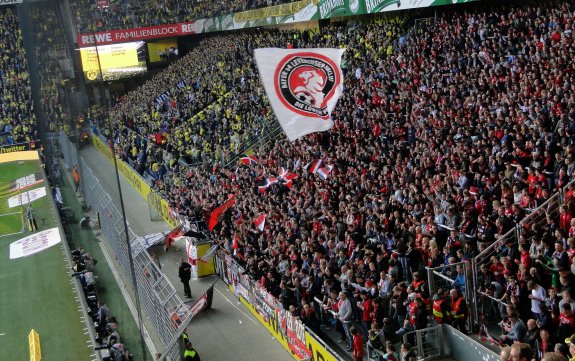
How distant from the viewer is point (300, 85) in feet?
46.7

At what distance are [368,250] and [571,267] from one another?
417 cm

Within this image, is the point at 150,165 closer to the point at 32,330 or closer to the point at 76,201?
the point at 32,330

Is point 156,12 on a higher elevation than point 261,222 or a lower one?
higher

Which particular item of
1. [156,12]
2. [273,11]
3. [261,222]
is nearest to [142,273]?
[261,222]

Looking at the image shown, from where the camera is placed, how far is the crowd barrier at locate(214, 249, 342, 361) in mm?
12609

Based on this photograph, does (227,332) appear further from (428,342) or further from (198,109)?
(198,109)

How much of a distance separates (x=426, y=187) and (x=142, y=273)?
6540 mm

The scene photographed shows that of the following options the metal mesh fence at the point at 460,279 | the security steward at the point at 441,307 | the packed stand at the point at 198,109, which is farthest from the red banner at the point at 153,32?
the security steward at the point at 441,307

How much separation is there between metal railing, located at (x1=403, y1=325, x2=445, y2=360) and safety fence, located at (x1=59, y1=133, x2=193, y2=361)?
3.99 metres

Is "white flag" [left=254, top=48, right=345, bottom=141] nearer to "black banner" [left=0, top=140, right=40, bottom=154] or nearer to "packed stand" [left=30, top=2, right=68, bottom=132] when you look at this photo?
"packed stand" [left=30, top=2, right=68, bottom=132]

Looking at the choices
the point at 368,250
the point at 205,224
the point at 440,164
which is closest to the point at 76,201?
the point at 368,250

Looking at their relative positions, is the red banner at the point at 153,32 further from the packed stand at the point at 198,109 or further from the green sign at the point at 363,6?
the green sign at the point at 363,6

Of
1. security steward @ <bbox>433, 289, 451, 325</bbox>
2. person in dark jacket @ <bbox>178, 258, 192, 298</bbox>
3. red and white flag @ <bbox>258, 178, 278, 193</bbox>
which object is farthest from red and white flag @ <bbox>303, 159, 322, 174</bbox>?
security steward @ <bbox>433, 289, 451, 325</bbox>

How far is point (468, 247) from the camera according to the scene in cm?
1275
